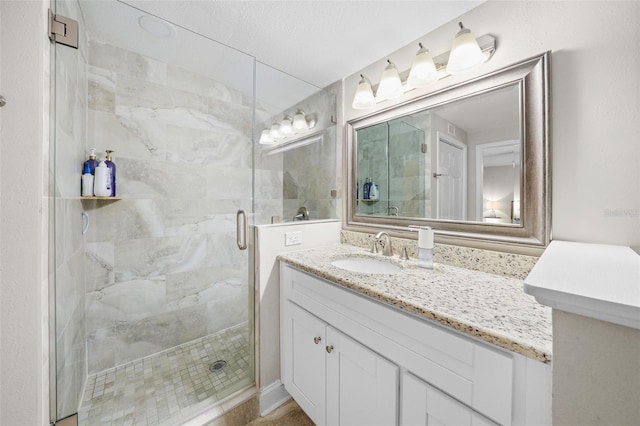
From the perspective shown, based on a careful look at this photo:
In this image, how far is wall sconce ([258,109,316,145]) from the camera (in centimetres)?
164

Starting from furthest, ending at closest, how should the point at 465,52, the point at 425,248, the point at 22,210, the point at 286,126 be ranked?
the point at 286,126
the point at 425,248
the point at 465,52
the point at 22,210

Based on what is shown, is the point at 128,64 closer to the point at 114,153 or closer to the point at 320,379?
the point at 114,153

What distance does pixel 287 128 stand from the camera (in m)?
1.75

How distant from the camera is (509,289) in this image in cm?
88

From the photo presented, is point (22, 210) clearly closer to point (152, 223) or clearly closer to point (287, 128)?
point (152, 223)

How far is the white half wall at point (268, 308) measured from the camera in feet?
4.64

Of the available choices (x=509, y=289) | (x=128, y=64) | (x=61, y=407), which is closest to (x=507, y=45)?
(x=509, y=289)

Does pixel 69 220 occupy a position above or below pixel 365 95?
below

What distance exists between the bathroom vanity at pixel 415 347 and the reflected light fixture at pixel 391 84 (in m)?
0.99

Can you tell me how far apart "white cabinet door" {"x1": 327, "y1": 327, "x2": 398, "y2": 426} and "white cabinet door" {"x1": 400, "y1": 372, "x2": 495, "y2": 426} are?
0.04 m

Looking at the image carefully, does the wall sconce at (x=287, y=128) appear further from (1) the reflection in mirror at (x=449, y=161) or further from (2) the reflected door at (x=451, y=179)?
(2) the reflected door at (x=451, y=179)

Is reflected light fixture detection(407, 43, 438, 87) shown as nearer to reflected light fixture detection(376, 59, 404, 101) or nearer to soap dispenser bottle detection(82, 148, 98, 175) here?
reflected light fixture detection(376, 59, 404, 101)

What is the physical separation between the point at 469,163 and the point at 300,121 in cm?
117

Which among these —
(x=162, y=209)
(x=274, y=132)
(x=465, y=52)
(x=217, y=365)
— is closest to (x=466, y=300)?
(x=465, y=52)
